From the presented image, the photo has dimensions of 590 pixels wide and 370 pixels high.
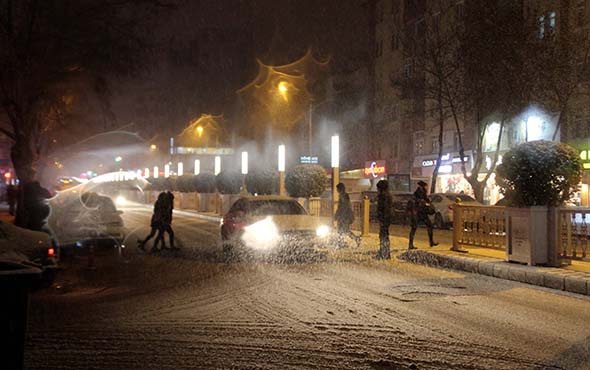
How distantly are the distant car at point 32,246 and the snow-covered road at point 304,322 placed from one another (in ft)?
1.52

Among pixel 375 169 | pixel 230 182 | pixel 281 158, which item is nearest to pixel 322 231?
pixel 281 158

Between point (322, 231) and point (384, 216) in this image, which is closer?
point (322, 231)

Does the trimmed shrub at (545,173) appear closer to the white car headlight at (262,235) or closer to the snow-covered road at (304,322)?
the snow-covered road at (304,322)

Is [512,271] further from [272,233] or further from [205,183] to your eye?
[205,183]

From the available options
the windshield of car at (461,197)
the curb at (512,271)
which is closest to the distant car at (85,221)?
the curb at (512,271)

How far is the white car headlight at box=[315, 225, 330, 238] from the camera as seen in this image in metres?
14.2

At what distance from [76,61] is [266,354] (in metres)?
14.2

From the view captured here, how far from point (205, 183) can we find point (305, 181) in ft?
53.1

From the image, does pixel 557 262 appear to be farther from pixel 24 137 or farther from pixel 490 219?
pixel 24 137

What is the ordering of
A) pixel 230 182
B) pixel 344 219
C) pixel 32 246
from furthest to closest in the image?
pixel 230 182
pixel 344 219
pixel 32 246

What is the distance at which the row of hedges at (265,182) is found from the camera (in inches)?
965

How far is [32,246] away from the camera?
32.3 ft

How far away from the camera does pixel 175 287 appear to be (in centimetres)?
1027

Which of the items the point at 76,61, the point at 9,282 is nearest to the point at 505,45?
the point at 76,61
